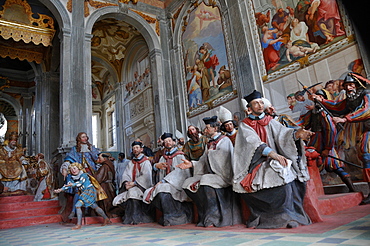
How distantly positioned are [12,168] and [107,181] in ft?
12.0

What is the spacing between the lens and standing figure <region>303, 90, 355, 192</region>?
14.4ft

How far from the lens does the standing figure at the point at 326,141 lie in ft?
14.4

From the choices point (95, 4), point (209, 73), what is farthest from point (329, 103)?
point (95, 4)

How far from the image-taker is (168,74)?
1091cm

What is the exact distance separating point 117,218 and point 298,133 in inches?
159

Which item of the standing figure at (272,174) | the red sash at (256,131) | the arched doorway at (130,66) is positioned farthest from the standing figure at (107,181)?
the arched doorway at (130,66)

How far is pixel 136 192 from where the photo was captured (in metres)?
4.75

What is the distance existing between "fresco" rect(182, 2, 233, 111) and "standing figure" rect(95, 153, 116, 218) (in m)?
4.42

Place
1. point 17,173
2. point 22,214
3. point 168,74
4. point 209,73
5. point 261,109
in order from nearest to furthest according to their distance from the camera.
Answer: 1. point 261,109
2. point 22,214
3. point 17,173
4. point 209,73
5. point 168,74

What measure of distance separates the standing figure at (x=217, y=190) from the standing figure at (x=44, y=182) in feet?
16.9

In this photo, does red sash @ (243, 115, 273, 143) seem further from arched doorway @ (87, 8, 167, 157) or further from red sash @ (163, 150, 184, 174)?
arched doorway @ (87, 8, 167, 157)

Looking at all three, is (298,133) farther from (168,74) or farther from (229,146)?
(168,74)

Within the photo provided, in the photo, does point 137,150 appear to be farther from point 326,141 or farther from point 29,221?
point 326,141

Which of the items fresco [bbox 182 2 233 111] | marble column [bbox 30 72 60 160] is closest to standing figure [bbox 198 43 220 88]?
fresco [bbox 182 2 233 111]
